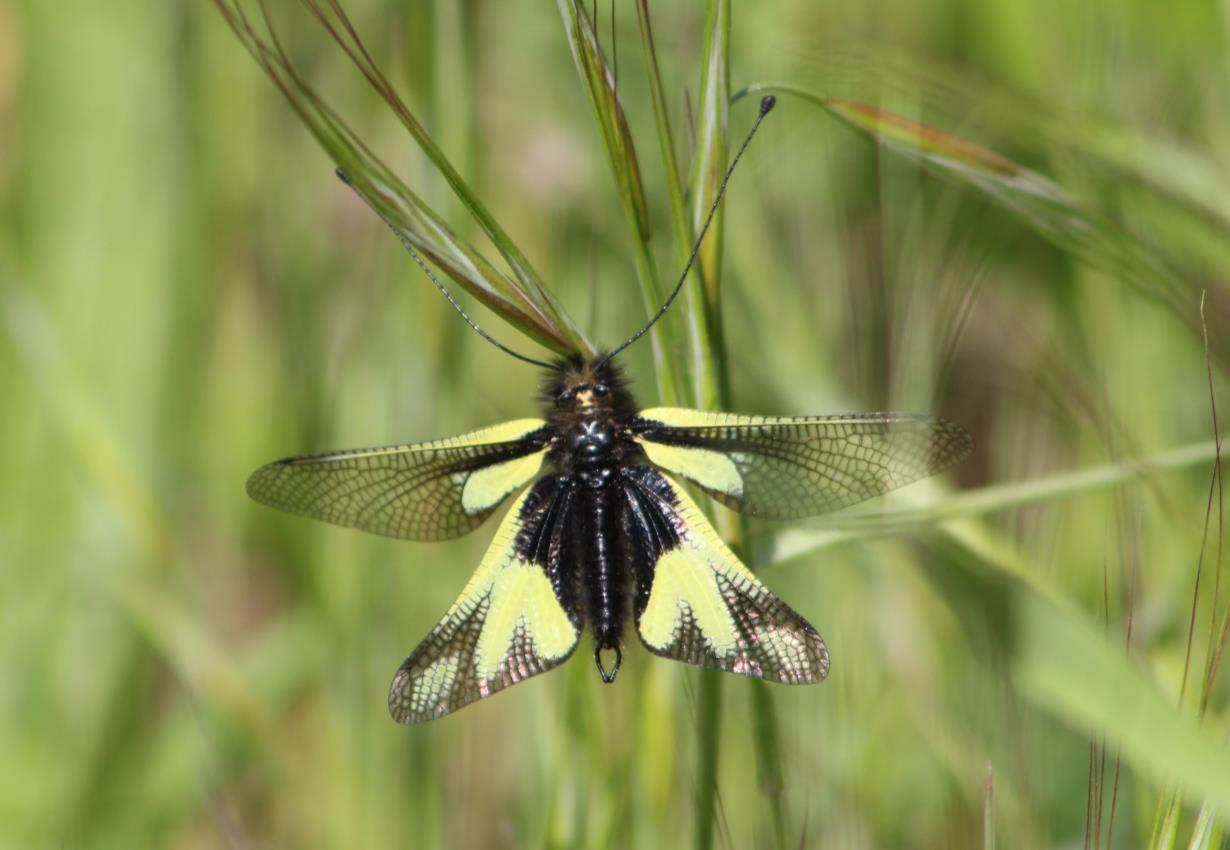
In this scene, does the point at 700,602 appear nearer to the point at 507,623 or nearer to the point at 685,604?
the point at 685,604

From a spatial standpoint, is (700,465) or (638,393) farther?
(638,393)

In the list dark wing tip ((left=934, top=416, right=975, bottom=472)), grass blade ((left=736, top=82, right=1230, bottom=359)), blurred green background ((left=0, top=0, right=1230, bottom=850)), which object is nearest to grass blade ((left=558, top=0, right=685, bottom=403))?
blurred green background ((left=0, top=0, right=1230, bottom=850))

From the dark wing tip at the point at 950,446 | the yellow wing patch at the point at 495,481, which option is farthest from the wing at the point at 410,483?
the dark wing tip at the point at 950,446

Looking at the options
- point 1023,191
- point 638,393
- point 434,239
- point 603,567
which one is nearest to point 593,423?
point 603,567

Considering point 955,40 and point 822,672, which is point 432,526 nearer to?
point 822,672

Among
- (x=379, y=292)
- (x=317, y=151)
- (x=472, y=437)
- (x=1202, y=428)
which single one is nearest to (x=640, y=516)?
(x=472, y=437)

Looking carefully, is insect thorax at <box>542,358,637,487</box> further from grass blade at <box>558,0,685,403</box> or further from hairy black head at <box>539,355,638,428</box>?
grass blade at <box>558,0,685,403</box>
